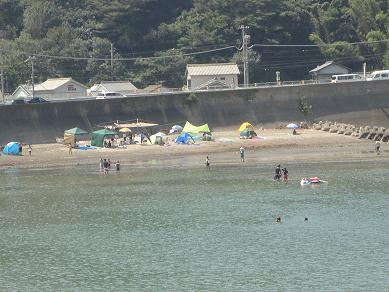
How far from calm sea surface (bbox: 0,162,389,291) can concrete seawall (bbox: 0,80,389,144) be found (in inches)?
590

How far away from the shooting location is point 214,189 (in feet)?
226

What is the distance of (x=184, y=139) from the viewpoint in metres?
89.2

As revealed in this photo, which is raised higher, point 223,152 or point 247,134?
point 247,134

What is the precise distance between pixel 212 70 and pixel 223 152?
1212 inches

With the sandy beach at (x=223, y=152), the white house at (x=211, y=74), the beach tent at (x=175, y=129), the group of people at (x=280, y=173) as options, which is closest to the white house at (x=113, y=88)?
the white house at (x=211, y=74)

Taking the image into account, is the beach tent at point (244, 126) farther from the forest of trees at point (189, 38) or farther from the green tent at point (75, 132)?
the forest of trees at point (189, 38)

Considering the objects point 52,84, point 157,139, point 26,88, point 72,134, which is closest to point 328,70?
point 52,84

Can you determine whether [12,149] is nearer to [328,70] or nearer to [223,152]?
[223,152]

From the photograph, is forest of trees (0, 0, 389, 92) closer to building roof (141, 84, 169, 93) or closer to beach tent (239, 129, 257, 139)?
building roof (141, 84, 169, 93)

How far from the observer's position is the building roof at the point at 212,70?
11494 centimetres

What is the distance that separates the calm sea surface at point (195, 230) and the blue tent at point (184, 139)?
34.4ft

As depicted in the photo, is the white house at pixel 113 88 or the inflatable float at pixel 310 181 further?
the white house at pixel 113 88

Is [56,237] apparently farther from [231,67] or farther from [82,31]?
[82,31]

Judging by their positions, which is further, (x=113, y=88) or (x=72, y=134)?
(x=113, y=88)
